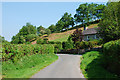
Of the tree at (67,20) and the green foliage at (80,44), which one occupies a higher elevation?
the tree at (67,20)

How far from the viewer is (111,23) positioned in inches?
868

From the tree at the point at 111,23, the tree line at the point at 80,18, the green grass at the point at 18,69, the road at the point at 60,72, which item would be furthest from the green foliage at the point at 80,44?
the tree line at the point at 80,18

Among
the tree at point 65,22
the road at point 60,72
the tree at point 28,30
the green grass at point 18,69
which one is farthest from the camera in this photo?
the tree at point 28,30

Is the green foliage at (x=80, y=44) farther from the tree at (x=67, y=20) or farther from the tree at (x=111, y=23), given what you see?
the tree at (x=67, y=20)

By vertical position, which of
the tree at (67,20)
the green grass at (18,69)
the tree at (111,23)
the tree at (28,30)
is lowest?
the green grass at (18,69)

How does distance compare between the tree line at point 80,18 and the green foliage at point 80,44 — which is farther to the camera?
the tree line at point 80,18

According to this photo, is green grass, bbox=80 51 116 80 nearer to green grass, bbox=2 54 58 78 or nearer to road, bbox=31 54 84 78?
road, bbox=31 54 84 78

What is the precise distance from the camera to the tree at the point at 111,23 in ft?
70.1

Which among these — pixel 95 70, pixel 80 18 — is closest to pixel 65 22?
pixel 80 18

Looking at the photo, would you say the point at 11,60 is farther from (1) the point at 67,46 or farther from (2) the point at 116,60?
(1) the point at 67,46

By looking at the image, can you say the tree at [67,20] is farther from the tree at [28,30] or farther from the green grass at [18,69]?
the green grass at [18,69]

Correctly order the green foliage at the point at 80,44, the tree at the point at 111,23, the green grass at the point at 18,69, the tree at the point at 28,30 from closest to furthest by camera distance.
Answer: the green grass at the point at 18,69 → the tree at the point at 111,23 → the green foliage at the point at 80,44 → the tree at the point at 28,30

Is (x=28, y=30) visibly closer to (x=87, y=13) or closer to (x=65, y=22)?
(x=65, y=22)

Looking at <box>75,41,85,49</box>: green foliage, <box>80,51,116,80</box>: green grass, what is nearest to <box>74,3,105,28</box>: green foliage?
<box>75,41,85,49</box>: green foliage
